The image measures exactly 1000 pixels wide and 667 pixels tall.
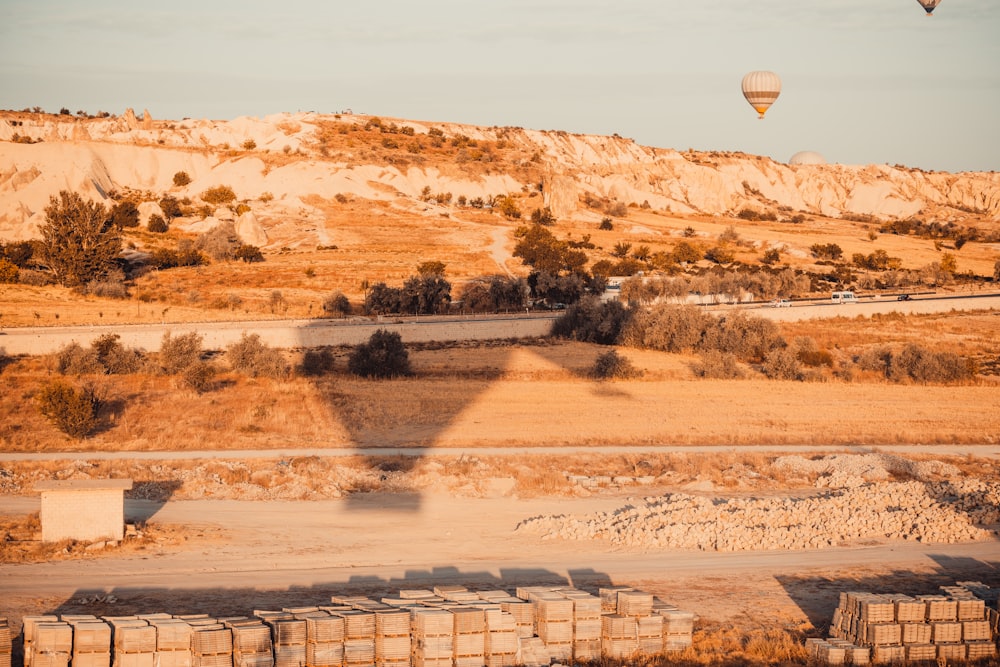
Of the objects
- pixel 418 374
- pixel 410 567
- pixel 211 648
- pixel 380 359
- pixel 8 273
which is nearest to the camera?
pixel 211 648

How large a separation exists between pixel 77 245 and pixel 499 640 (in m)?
46.2

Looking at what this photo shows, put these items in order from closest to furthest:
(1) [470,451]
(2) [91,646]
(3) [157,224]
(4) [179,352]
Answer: (2) [91,646], (1) [470,451], (4) [179,352], (3) [157,224]

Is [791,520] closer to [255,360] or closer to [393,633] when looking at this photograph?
[393,633]

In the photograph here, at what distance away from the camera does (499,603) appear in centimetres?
1362

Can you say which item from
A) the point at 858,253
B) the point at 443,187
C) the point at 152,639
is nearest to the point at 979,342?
the point at 858,253

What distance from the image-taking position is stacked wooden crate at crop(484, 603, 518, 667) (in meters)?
12.9

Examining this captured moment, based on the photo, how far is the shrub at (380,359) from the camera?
34.9 m

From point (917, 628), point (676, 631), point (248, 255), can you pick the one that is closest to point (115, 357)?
point (676, 631)

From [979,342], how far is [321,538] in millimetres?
36168

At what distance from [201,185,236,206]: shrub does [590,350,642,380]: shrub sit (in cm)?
4996

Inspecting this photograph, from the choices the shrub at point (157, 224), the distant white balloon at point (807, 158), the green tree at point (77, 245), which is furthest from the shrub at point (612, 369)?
the distant white balloon at point (807, 158)

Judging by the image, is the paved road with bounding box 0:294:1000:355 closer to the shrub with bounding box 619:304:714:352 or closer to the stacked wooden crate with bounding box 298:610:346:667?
the shrub with bounding box 619:304:714:352

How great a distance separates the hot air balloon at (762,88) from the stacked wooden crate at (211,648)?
5538 cm

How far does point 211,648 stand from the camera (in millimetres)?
12242
